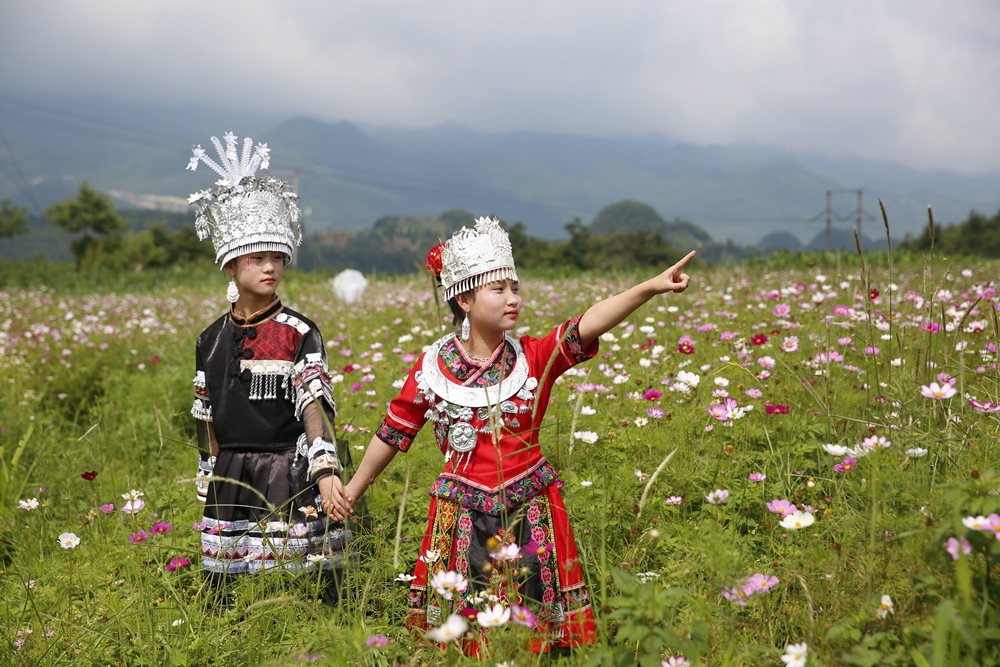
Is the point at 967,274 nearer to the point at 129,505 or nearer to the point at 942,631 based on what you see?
the point at 942,631

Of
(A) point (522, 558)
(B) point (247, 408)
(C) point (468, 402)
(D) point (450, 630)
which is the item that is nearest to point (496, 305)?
(C) point (468, 402)

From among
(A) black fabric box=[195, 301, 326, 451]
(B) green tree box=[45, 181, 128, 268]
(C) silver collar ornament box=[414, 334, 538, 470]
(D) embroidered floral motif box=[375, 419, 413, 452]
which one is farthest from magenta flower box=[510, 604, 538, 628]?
(B) green tree box=[45, 181, 128, 268]

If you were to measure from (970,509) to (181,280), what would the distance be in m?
27.0

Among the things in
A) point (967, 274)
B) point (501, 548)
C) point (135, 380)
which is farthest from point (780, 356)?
point (135, 380)

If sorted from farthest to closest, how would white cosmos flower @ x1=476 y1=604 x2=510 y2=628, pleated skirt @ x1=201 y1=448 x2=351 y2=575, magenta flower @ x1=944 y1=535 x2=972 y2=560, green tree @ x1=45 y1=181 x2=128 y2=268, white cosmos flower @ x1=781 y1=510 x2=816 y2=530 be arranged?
green tree @ x1=45 y1=181 x2=128 y2=268 < pleated skirt @ x1=201 y1=448 x2=351 y2=575 < white cosmos flower @ x1=781 y1=510 x2=816 y2=530 < white cosmos flower @ x1=476 y1=604 x2=510 y2=628 < magenta flower @ x1=944 y1=535 x2=972 y2=560

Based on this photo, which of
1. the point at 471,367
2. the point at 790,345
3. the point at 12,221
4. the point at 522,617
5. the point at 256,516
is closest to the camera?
the point at 522,617

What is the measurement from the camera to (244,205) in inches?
121

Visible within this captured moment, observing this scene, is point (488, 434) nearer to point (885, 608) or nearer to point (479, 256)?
point (479, 256)

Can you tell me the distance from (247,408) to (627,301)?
182 centimetres

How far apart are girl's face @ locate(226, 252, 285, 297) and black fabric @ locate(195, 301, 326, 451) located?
140 mm

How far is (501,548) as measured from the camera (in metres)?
1.78

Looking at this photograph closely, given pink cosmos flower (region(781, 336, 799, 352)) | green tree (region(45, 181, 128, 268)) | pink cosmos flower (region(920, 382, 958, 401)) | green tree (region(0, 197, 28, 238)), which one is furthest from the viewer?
green tree (region(0, 197, 28, 238))

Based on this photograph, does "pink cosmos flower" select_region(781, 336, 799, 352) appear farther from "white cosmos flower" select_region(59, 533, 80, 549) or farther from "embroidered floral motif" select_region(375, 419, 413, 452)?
"white cosmos flower" select_region(59, 533, 80, 549)

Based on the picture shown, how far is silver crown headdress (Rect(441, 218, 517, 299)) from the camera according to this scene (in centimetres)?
250
